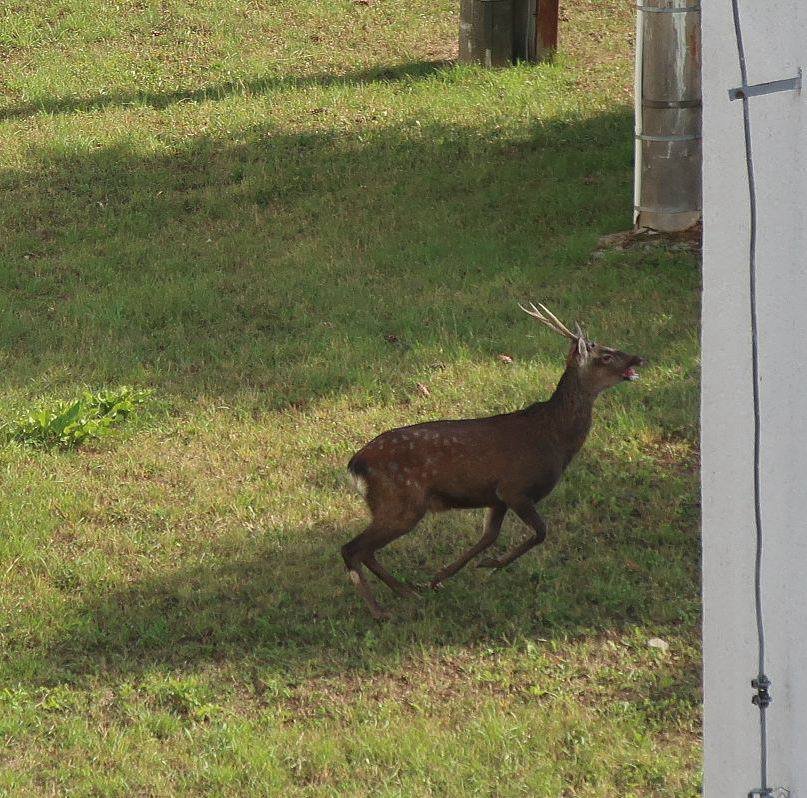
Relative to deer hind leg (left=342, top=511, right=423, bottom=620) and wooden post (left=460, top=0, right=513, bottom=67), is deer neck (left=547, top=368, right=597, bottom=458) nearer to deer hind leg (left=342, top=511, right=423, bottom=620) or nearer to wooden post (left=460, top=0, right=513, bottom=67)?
deer hind leg (left=342, top=511, right=423, bottom=620)

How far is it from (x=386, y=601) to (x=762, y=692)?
10.2 ft

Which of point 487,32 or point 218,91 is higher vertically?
point 487,32

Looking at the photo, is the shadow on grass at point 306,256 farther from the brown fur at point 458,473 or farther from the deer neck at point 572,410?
the brown fur at point 458,473

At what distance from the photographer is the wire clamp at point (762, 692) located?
10.8 feet

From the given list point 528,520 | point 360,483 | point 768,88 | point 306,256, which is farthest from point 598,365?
point 306,256

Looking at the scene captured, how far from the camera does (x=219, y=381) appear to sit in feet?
28.8

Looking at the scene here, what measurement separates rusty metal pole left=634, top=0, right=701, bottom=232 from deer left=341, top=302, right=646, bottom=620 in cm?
513

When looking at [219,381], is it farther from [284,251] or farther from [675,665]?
[675,665]

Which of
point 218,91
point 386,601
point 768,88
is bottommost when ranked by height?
point 386,601

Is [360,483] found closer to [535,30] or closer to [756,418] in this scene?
[756,418]

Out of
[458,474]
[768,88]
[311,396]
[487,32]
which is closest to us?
[768,88]

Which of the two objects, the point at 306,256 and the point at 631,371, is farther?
the point at 306,256

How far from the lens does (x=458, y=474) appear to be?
6.01 meters

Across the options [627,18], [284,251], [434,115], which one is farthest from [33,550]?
[627,18]
